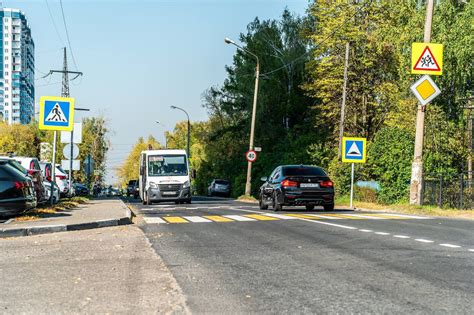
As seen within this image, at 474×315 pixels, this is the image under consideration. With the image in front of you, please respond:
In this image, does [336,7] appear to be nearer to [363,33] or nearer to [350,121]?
[363,33]

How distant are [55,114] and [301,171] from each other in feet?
27.1

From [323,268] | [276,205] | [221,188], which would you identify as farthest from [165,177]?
[221,188]

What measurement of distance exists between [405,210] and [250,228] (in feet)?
31.8

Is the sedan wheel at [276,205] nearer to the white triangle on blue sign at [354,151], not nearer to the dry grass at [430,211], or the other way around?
the dry grass at [430,211]

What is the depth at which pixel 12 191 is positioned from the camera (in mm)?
14266

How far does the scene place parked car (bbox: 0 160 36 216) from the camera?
46.4ft

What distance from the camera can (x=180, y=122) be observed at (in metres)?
128

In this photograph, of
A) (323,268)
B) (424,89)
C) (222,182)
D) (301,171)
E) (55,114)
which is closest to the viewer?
(323,268)

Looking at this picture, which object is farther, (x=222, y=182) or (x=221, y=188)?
(x=222, y=182)

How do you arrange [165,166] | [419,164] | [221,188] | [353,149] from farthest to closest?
[221,188] < [165,166] < [353,149] < [419,164]

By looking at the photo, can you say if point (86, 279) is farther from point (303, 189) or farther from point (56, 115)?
point (303, 189)

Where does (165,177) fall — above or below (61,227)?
above

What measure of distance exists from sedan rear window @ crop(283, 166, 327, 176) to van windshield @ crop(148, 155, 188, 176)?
1058 cm

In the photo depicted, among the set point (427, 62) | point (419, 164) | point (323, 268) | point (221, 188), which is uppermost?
point (427, 62)
